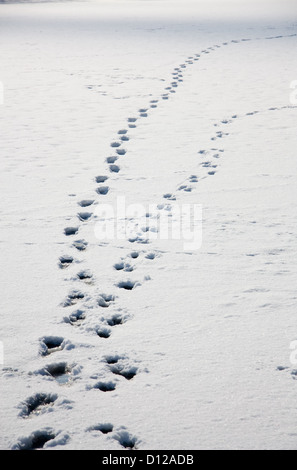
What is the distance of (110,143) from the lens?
5.53m

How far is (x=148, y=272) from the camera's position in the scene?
323 cm

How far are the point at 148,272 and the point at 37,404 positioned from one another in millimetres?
1230

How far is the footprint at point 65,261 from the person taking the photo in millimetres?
3338

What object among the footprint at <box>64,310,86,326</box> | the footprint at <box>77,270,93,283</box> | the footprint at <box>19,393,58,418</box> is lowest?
the footprint at <box>19,393,58,418</box>

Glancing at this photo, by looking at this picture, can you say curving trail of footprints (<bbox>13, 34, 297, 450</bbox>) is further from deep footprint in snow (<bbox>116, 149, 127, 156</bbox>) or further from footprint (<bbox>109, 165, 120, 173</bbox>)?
deep footprint in snow (<bbox>116, 149, 127, 156</bbox>)

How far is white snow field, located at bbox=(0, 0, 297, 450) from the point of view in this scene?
7.13 ft

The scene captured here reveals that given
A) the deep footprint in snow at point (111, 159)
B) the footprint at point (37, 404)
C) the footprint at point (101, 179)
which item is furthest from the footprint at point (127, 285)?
the deep footprint in snow at point (111, 159)

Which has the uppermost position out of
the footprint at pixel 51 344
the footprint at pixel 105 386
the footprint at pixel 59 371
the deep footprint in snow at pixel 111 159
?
the deep footprint in snow at pixel 111 159

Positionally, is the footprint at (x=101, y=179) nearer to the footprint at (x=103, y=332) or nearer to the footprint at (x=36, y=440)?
the footprint at (x=103, y=332)

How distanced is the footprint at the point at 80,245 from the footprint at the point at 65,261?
15 centimetres

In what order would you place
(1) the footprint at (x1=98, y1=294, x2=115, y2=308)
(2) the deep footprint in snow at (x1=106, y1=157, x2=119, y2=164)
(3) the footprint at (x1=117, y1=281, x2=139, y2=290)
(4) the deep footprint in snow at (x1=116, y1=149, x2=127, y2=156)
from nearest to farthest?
(1) the footprint at (x1=98, y1=294, x2=115, y2=308), (3) the footprint at (x1=117, y1=281, x2=139, y2=290), (2) the deep footprint in snow at (x1=106, y1=157, x2=119, y2=164), (4) the deep footprint in snow at (x1=116, y1=149, x2=127, y2=156)

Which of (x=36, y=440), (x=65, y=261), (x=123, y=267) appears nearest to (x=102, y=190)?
(x=65, y=261)

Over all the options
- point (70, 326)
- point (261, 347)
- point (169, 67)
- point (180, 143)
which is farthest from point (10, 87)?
point (261, 347)

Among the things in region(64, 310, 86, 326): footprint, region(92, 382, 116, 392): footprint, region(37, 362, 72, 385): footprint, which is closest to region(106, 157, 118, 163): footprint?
region(64, 310, 86, 326): footprint
